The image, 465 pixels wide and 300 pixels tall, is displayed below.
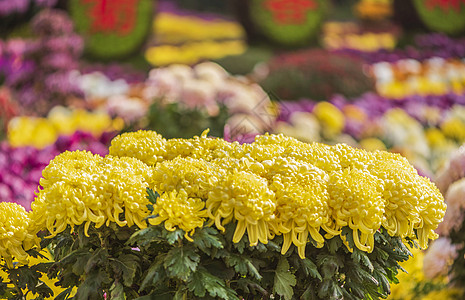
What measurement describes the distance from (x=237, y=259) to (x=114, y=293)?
254mm

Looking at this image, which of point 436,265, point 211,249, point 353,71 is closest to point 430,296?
point 436,265

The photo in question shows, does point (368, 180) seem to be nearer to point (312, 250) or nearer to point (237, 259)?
point (312, 250)

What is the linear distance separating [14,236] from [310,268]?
2.10 feet

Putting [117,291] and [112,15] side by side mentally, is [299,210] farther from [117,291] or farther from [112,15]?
[112,15]

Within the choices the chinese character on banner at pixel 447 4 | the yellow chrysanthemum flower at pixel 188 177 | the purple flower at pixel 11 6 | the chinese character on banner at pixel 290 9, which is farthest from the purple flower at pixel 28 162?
the chinese character on banner at pixel 447 4

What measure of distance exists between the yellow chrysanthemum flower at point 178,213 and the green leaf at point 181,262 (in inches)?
1.2

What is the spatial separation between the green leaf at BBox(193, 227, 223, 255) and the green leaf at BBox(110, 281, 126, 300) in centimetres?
20

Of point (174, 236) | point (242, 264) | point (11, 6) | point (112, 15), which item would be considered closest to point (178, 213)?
point (174, 236)

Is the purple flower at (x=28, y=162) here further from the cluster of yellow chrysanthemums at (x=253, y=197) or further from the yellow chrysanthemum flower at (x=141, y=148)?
the cluster of yellow chrysanthemums at (x=253, y=197)

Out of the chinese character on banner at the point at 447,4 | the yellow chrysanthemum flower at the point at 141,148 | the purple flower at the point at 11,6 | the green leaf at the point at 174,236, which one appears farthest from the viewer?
the chinese character on banner at the point at 447,4

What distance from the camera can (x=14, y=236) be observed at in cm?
139

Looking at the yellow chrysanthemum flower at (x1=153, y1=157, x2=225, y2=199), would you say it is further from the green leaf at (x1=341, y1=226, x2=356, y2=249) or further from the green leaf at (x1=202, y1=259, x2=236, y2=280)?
the green leaf at (x1=341, y1=226, x2=356, y2=249)

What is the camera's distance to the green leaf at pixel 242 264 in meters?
1.20

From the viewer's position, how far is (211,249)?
1.24 meters
